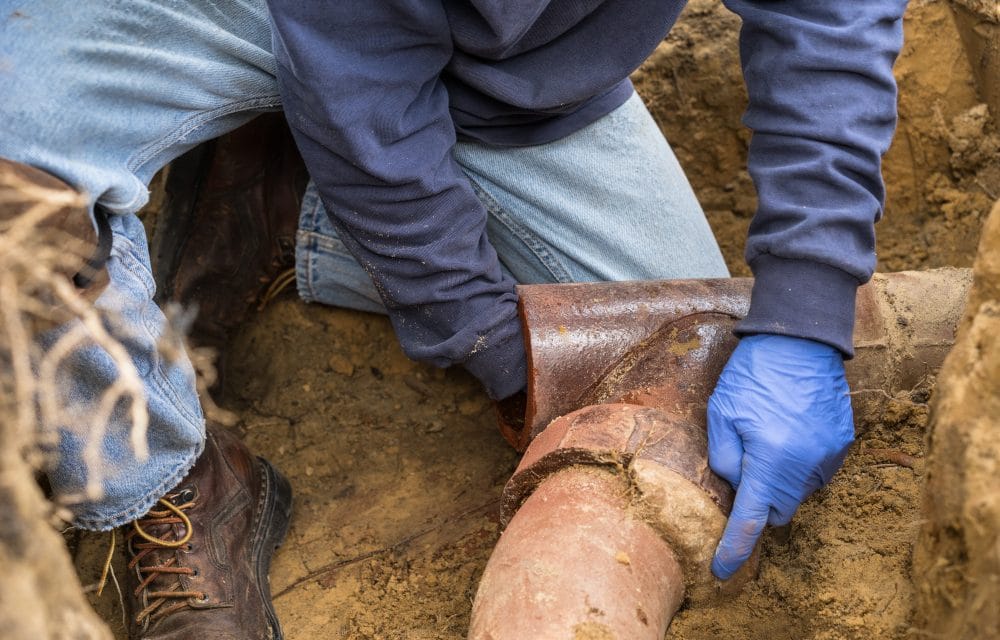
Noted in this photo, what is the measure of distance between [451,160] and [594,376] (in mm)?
565

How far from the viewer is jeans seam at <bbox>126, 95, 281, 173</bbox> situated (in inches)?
69.4

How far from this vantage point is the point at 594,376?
5.71 feet

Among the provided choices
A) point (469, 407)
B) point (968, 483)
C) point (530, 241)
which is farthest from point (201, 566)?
point (968, 483)

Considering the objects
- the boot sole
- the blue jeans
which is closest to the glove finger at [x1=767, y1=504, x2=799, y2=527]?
the blue jeans

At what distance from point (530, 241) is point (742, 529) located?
0.91 m

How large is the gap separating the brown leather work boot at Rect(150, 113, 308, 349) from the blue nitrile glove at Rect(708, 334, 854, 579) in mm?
1264

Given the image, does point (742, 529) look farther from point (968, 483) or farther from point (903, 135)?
point (903, 135)

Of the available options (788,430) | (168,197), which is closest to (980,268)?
(788,430)

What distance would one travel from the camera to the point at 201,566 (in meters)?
1.80

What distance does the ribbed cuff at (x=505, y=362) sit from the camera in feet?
6.04

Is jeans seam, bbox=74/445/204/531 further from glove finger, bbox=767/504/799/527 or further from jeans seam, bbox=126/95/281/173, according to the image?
glove finger, bbox=767/504/799/527

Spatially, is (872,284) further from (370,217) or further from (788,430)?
(370,217)

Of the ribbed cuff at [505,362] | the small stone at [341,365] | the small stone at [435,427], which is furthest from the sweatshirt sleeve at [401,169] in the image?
the small stone at [341,365]

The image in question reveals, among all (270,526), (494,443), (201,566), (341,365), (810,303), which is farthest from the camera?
(341,365)
